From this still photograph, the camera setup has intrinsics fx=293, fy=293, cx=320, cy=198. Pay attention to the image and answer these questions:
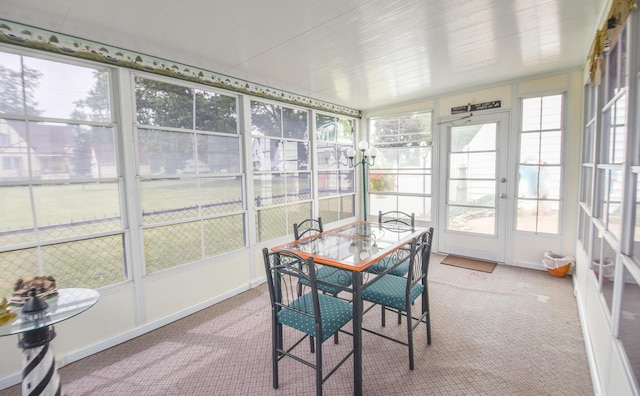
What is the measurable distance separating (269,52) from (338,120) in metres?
2.44

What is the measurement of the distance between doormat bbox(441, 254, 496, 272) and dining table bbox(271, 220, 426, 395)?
137cm

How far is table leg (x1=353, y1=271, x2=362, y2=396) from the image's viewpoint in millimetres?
1772

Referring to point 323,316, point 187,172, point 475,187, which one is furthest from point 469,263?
point 187,172

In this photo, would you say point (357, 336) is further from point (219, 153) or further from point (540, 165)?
point (540, 165)

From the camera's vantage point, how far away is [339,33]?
2.27 m

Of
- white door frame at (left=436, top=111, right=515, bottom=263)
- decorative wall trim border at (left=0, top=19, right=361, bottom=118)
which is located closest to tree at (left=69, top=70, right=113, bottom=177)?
decorative wall trim border at (left=0, top=19, right=361, bottom=118)

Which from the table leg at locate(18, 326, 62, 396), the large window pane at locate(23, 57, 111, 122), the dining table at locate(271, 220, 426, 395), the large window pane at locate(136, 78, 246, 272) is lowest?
the table leg at locate(18, 326, 62, 396)

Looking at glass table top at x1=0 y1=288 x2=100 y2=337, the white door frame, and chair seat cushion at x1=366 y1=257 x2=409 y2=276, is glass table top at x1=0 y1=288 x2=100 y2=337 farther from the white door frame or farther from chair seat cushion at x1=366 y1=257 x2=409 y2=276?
the white door frame

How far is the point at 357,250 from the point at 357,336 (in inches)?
26.8

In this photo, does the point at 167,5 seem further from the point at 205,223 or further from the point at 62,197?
the point at 205,223

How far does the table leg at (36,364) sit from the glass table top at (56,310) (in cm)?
7

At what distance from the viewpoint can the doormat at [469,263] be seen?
396 cm

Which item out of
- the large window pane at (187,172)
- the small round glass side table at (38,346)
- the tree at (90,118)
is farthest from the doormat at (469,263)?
the tree at (90,118)

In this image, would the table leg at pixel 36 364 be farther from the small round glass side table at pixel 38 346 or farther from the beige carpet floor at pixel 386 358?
the beige carpet floor at pixel 386 358
